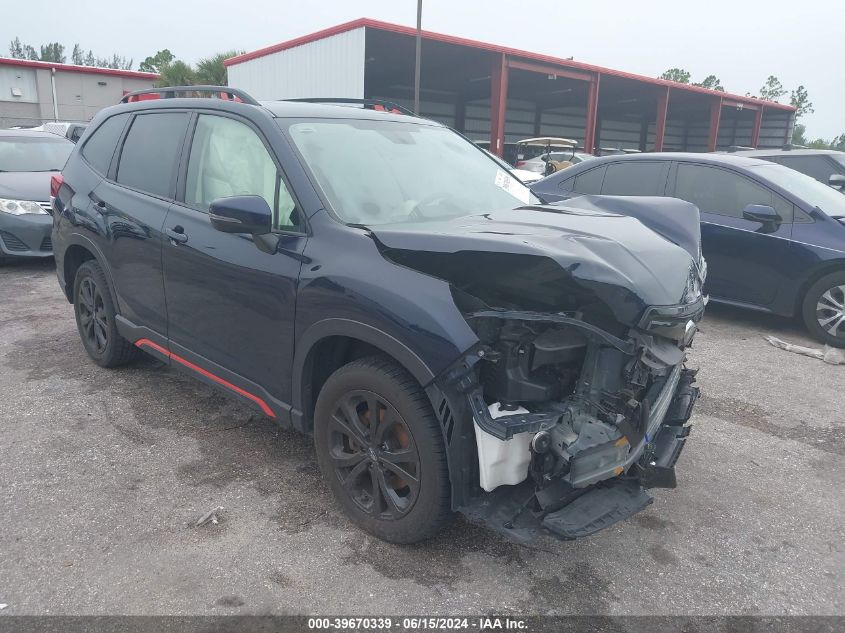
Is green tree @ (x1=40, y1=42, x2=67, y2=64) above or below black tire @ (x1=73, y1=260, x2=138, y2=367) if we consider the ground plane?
above

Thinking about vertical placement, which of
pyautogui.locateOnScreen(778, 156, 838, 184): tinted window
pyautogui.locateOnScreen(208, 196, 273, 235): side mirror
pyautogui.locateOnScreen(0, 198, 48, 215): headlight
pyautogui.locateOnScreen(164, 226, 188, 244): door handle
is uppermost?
pyautogui.locateOnScreen(778, 156, 838, 184): tinted window

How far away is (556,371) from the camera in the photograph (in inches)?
93.9

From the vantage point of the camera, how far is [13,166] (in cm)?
860

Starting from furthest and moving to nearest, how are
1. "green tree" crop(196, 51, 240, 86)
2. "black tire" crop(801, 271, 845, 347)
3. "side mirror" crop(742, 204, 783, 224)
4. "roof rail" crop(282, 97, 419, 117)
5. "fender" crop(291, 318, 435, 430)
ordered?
1. "green tree" crop(196, 51, 240, 86)
2. "side mirror" crop(742, 204, 783, 224)
3. "black tire" crop(801, 271, 845, 347)
4. "roof rail" crop(282, 97, 419, 117)
5. "fender" crop(291, 318, 435, 430)

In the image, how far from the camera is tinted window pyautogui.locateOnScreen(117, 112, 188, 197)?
12.0 ft

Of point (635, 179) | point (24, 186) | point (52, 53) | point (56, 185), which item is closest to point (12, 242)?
point (24, 186)

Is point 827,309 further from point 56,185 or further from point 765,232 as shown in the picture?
point 56,185

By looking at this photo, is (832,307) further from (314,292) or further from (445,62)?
(445,62)

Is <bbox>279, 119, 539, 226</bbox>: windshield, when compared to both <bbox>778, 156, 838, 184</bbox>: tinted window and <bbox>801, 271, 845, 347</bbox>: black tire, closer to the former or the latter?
<bbox>801, 271, 845, 347</bbox>: black tire

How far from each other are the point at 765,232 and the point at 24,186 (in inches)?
327

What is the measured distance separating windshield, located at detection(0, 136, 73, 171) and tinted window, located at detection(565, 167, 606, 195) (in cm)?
694

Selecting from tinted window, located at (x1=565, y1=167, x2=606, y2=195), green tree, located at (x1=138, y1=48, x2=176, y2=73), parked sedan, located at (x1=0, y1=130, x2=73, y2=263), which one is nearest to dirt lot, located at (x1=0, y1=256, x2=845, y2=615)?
tinted window, located at (x1=565, y1=167, x2=606, y2=195)

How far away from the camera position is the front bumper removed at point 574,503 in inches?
89.4

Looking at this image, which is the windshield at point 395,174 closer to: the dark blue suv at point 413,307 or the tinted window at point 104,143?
the dark blue suv at point 413,307
